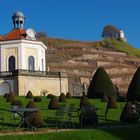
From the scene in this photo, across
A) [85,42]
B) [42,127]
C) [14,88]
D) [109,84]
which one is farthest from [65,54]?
[42,127]

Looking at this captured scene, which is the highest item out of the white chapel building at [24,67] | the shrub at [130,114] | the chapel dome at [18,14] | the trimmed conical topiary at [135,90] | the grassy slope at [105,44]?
the grassy slope at [105,44]

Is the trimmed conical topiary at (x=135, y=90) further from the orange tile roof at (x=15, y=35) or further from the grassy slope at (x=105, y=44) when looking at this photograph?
the grassy slope at (x=105, y=44)

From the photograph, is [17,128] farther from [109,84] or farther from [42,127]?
[109,84]

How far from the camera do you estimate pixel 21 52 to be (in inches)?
2111

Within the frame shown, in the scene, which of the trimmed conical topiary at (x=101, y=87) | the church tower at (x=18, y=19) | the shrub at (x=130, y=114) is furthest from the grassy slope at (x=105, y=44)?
the shrub at (x=130, y=114)

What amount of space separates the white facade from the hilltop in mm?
27450

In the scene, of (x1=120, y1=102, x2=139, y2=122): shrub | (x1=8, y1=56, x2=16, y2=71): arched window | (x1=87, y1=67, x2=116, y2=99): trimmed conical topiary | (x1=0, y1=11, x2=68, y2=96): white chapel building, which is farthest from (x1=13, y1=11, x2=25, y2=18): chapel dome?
(x1=120, y1=102, x2=139, y2=122): shrub

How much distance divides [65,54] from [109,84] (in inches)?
2546

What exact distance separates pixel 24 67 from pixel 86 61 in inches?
1897

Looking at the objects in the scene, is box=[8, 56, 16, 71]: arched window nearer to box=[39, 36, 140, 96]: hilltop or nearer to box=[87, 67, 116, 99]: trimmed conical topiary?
box=[87, 67, 116, 99]: trimmed conical topiary

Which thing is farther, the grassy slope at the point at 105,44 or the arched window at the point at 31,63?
the grassy slope at the point at 105,44

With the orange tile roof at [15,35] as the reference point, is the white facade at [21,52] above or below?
below

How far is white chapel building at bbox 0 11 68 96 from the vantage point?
48269 mm

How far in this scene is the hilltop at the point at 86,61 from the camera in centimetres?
9139
